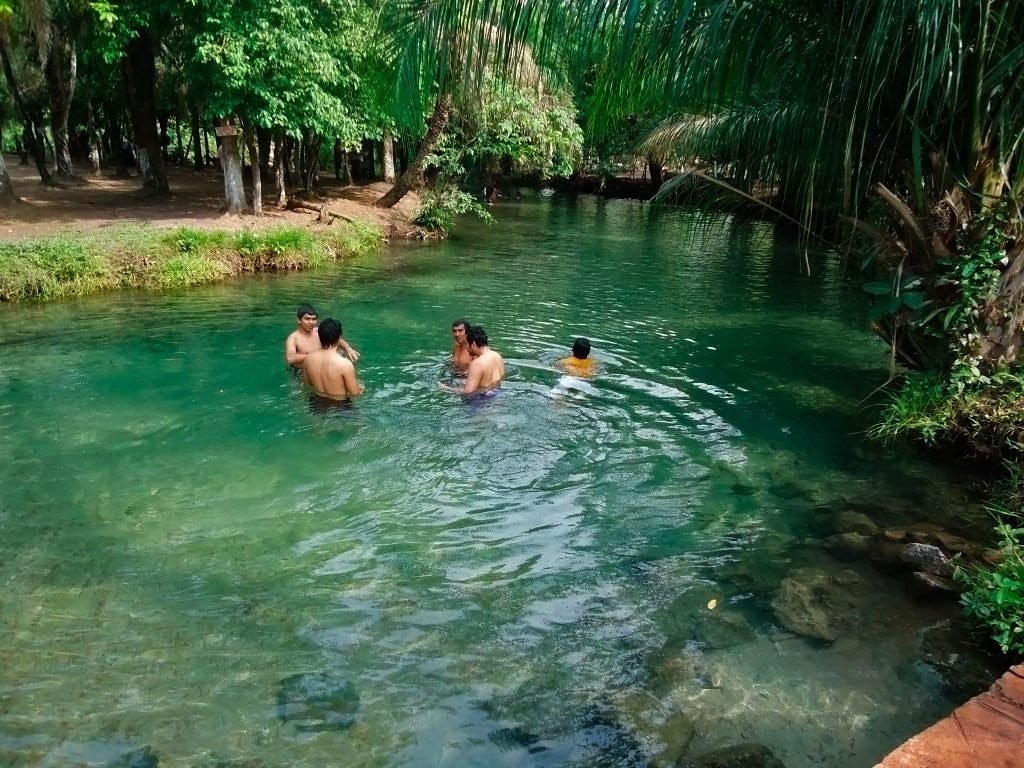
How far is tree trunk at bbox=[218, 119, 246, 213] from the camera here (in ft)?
62.8

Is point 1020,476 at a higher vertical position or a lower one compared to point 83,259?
lower

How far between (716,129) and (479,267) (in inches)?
452

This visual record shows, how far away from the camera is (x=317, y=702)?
443cm

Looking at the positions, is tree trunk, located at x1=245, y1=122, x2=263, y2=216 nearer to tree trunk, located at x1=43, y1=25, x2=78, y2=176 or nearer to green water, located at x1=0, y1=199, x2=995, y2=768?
tree trunk, located at x1=43, y1=25, x2=78, y2=176

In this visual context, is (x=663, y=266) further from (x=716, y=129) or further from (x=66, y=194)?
(x=66, y=194)

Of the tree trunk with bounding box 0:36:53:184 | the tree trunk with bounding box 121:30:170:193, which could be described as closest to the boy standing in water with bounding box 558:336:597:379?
the tree trunk with bounding box 121:30:170:193

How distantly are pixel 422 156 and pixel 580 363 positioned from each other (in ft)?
50.7

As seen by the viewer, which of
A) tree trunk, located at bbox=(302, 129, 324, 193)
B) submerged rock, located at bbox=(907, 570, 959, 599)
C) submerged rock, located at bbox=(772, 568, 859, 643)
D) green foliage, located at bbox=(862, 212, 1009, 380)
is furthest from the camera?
tree trunk, located at bbox=(302, 129, 324, 193)

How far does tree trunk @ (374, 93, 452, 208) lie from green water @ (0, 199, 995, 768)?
12.4 meters

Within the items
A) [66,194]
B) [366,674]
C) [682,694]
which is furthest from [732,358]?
[66,194]

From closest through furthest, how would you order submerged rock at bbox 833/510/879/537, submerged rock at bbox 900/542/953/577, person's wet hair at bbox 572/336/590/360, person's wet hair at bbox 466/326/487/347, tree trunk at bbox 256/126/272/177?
submerged rock at bbox 900/542/953/577 < submerged rock at bbox 833/510/879/537 < person's wet hair at bbox 466/326/487/347 < person's wet hair at bbox 572/336/590/360 < tree trunk at bbox 256/126/272/177

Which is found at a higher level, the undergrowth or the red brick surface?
the red brick surface

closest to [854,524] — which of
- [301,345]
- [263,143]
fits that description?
[301,345]

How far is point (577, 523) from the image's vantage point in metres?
6.62
